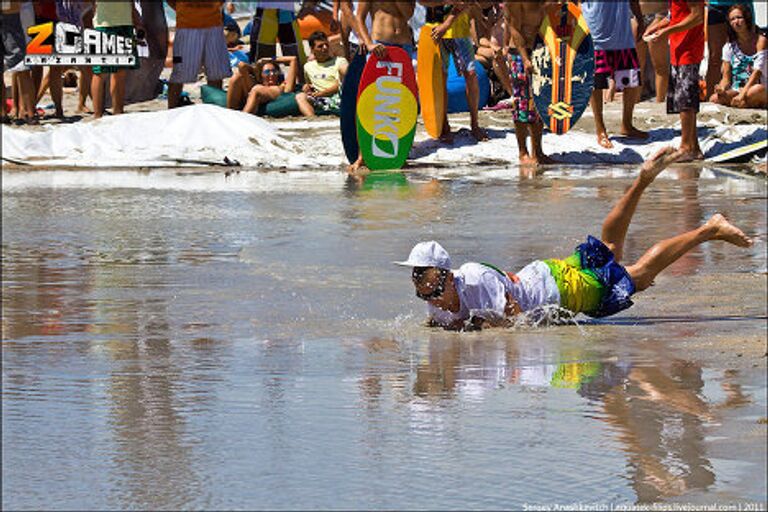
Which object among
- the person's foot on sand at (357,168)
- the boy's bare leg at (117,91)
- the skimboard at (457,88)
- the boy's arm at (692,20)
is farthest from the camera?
the boy's bare leg at (117,91)

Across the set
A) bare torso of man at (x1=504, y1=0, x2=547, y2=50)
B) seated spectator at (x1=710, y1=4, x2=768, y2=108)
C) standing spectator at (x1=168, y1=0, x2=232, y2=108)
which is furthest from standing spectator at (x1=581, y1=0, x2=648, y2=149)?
standing spectator at (x1=168, y1=0, x2=232, y2=108)

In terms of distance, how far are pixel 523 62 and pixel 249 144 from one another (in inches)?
110

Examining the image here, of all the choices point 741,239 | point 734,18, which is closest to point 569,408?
point 741,239

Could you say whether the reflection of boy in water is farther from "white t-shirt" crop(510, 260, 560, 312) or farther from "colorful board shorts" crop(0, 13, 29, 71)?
"white t-shirt" crop(510, 260, 560, 312)

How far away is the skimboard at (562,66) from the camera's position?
15.0 meters

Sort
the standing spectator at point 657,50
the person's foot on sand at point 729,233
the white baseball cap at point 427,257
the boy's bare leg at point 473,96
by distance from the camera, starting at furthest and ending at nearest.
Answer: the standing spectator at point 657,50
the boy's bare leg at point 473,96
the person's foot on sand at point 729,233
the white baseball cap at point 427,257

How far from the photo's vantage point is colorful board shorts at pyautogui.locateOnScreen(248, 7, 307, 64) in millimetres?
19469

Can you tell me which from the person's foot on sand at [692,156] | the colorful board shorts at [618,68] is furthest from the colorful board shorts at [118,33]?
the person's foot on sand at [692,156]

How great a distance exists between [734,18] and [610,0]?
1215mm

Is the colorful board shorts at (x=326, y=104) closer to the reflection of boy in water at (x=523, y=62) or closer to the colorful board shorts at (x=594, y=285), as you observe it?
the reflection of boy in water at (x=523, y=62)

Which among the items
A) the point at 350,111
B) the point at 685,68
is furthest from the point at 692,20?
the point at 350,111

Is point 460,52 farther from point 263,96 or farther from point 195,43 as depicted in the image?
point 195,43

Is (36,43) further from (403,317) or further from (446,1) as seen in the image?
(403,317)

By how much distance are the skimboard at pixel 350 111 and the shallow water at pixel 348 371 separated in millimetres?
2981
